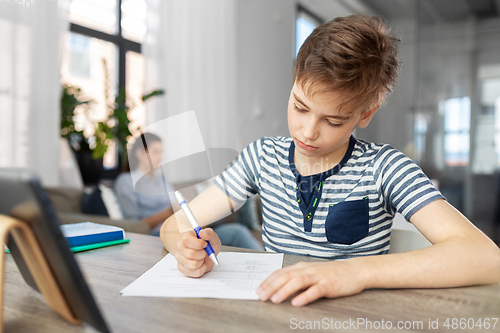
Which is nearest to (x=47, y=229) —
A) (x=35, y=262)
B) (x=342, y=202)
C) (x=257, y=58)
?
(x=35, y=262)

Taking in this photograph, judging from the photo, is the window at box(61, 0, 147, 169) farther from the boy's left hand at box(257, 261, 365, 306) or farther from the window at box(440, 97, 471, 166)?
the window at box(440, 97, 471, 166)

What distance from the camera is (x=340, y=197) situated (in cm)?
89

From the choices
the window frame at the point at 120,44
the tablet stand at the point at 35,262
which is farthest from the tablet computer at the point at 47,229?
the window frame at the point at 120,44

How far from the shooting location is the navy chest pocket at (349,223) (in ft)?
2.83

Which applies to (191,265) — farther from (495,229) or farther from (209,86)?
(495,229)

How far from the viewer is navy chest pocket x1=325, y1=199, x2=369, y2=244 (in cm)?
86

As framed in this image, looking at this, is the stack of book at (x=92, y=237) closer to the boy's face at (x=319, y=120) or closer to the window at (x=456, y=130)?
the boy's face at (x=319, y=120)

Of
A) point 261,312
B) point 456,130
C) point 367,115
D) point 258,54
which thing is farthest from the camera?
point 456,130

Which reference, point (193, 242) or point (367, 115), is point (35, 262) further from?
point (367, 115)

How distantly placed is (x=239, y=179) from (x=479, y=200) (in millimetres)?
3246

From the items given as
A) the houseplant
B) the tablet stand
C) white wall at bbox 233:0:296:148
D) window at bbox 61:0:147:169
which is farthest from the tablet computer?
white wall at bbox 233:0:296:148

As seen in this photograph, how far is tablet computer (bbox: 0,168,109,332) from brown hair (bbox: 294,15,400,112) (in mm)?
550

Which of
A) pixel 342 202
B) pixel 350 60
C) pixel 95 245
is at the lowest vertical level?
pixel 95 245

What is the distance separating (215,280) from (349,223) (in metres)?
0.37
